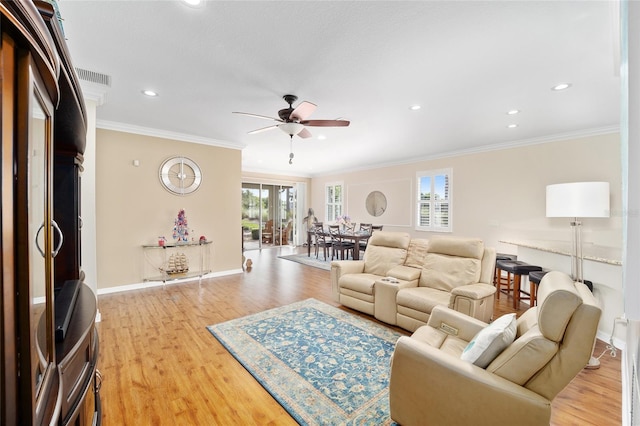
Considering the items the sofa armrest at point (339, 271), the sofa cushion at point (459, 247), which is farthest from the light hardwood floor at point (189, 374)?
the sofa cushion at point (459, 247)

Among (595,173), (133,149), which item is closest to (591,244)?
(595,173)

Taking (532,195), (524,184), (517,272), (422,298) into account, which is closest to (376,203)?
(524,184)

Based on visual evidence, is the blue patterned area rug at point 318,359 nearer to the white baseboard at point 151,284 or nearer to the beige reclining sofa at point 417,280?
the beige reclining sofa at point 417,280

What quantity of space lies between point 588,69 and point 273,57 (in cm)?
284

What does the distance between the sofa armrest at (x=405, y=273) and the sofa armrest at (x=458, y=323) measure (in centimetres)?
108

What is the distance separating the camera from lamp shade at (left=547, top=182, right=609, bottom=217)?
315 cm

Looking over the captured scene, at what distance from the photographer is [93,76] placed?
2719 mm

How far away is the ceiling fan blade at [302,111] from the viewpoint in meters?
2.82

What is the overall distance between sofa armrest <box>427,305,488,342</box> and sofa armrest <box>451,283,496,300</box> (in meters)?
0.50

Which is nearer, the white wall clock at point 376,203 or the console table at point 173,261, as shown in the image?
the console table at point 173,261

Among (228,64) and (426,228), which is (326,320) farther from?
(426,228)

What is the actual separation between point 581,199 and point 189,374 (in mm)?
4452

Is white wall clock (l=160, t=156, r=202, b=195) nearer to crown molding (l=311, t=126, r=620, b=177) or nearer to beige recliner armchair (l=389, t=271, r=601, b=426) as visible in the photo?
beige recliner armchair (l=389, t=271, r=601, b=426)

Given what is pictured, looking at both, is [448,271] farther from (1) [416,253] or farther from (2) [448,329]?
(2) [448,329]
